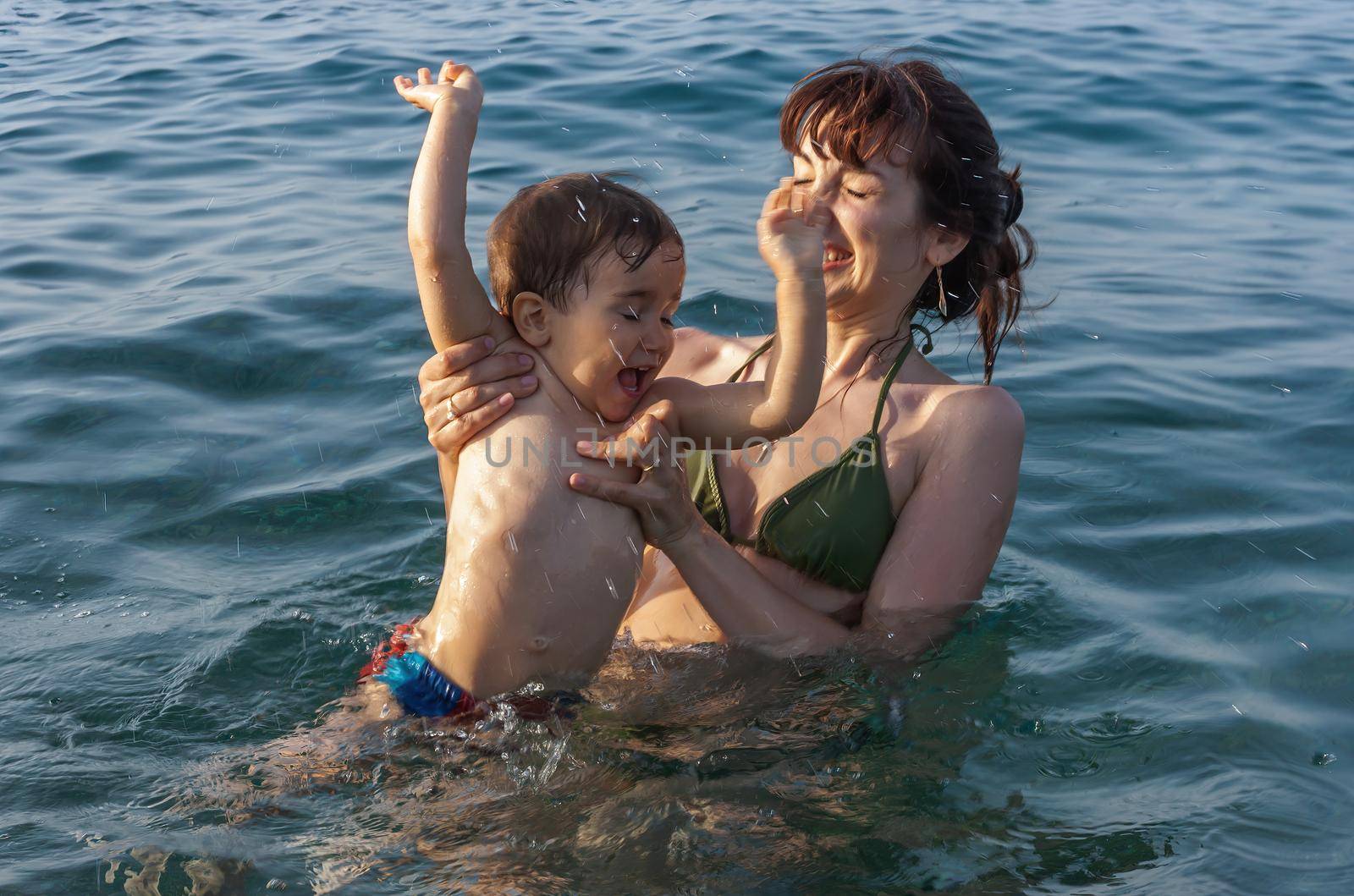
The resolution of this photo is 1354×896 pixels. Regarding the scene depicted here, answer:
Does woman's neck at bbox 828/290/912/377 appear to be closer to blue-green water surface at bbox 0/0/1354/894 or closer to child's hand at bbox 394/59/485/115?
blue-green water surface at bbox 0/0/1354/894

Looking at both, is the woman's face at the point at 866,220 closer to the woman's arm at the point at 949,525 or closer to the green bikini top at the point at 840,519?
the green bikini top at the point at 840,519

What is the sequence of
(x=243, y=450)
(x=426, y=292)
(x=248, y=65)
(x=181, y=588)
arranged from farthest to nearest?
(x=248, y=65) < (x=243, y=450) < (x=181, y=588) < (x=426, y=292)

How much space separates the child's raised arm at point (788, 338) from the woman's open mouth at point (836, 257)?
43 cm

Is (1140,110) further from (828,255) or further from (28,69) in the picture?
(28,69)

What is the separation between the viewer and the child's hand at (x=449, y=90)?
12.0 feet

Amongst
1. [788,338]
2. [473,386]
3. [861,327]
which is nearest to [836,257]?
[861,327]

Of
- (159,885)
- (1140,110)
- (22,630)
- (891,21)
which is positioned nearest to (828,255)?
(159,885)

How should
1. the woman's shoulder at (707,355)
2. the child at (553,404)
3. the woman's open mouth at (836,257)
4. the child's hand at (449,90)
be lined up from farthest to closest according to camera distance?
the woman's shoulder at (707,355), the woman's open mouth at (836,257), the child's hand at (449,90), the child at (553,404)

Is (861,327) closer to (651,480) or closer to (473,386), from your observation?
(651,480)

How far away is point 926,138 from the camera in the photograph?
397 centimetres

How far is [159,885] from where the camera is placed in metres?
3.14

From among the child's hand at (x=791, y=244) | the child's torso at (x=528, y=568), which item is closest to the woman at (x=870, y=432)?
the child's torso at (x=528, y=568)

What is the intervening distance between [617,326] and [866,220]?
903mm

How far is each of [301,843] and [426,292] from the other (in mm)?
1435
